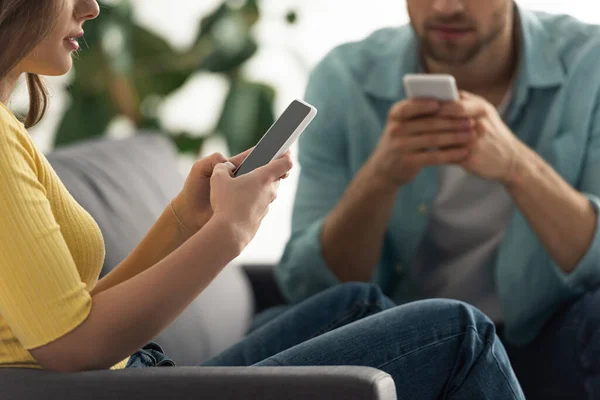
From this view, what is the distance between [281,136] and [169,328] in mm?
585

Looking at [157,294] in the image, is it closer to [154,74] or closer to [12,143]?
[12,143]

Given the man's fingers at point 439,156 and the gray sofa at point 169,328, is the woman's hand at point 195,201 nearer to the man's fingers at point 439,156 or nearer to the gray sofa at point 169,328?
the gray sofa at point 169,328

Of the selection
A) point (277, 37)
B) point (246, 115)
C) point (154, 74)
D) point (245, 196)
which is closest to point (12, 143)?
point (245, 196)

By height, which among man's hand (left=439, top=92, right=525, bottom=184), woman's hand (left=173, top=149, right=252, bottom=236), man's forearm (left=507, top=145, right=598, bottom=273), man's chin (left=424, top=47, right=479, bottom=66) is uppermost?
woman's hand (left=173, top=149, right=252, bottom=236)

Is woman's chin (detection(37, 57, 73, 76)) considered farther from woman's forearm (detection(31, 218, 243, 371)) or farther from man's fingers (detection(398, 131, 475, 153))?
man's fingers (detection(398, 131, 475, 153))

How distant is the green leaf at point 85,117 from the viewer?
2.66 metres

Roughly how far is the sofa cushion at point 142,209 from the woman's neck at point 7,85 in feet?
1.48

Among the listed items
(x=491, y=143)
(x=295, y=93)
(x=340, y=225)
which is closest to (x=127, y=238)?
(x=340, y=225)

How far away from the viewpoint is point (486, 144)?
1.63 m

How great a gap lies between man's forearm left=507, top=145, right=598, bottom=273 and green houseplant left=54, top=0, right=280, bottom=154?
3.57 feet

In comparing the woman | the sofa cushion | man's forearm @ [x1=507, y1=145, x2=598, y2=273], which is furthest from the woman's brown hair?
man's forearm @ [x1=507, y1=145, x2=598, y2=273]

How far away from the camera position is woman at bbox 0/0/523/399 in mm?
895

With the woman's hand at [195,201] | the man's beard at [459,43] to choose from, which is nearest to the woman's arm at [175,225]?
the woman's hand at [195,201]

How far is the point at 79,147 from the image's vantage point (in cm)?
175
